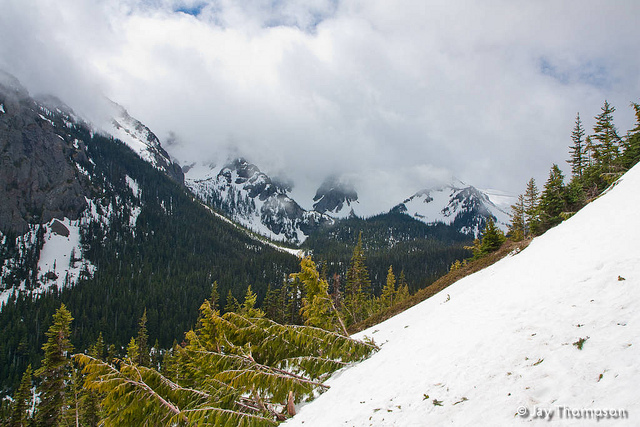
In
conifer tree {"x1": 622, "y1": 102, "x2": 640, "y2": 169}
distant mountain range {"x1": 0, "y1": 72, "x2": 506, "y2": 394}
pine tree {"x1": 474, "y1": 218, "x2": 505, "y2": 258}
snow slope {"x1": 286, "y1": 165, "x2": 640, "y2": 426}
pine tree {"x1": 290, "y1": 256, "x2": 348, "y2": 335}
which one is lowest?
snow slope {"x1": 286, "y1": 165, "x2": 640, "y2": 426}

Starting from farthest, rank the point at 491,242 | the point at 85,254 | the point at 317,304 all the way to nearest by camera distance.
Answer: the point at 85,254, the point at 491,242, the point at 317,304

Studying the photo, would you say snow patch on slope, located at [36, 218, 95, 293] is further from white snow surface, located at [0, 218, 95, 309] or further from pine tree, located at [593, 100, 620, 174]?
pine tree, located at [593, 100, 620, 174]

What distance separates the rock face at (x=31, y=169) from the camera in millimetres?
137000

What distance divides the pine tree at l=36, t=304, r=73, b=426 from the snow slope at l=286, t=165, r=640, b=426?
22.9 meters

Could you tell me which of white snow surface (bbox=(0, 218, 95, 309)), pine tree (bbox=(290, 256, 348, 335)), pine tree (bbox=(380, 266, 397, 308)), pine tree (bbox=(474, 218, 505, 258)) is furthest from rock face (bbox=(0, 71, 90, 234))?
pine tree (bbox=(474, 218, 505, 258))

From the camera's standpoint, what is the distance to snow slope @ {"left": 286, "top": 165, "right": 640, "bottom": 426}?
4535mm

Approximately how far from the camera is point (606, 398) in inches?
161

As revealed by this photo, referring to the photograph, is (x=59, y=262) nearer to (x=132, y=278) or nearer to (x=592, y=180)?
(x=132, y=278)

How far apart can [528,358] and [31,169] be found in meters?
210

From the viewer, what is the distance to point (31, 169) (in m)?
147

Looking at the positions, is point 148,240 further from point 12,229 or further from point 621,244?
point 621,244

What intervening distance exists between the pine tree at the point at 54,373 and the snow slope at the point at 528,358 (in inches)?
903

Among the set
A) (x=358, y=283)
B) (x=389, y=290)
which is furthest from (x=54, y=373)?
(x=389, y=290)

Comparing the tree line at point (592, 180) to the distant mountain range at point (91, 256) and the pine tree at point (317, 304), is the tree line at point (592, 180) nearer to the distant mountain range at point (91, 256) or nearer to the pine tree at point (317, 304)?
the pine tree at point (317, 304)
